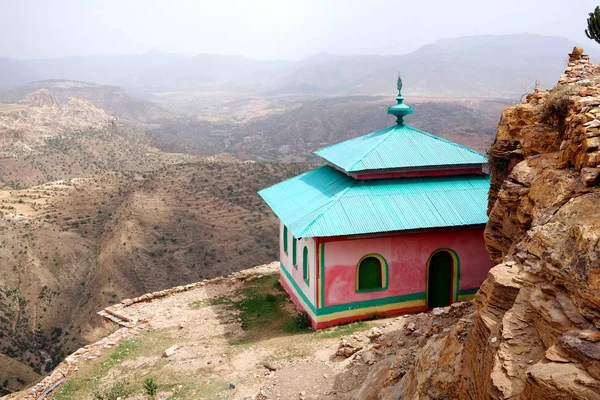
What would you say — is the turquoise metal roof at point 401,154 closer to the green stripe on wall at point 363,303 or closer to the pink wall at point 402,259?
the pink wall at point 402,259

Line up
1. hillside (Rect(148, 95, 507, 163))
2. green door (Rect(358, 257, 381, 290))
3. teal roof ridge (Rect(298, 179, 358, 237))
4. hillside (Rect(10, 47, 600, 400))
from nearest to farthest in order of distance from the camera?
hillside (Rect(10, 47, 600, 400))
teal roof ridge (Rect(298, 179, 358, 237))
green door (Rect(358, 257, 381, 290))
hillside (Rect(148, 95, 507, 163))

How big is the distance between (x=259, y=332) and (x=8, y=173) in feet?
152

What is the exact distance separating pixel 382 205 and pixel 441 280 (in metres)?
2.90

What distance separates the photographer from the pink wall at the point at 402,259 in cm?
1284

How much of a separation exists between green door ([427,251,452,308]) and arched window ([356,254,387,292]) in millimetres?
1470

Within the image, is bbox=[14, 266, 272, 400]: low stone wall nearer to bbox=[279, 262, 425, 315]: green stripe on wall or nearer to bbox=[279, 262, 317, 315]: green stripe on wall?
bbox=[279, 262, 317, 315]: green stripe on wall

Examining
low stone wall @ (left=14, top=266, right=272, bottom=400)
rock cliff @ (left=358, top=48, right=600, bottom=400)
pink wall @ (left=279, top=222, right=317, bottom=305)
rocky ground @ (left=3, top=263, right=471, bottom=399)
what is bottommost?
low stone wall @ (left=14, top=266, right=272, bottom=400)

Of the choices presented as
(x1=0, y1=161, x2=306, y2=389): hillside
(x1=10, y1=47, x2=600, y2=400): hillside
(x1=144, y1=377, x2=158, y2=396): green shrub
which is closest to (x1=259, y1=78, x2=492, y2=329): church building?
(x1=10, y1=47, x2=600, y2=400): hillside

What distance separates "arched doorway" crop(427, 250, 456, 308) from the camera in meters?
13.8

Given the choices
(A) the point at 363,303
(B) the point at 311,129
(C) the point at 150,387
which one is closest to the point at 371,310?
(A) the point at 363,303

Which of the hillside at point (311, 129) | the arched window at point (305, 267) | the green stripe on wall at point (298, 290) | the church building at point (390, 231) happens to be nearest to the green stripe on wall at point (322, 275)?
the church building at point (390, 231)

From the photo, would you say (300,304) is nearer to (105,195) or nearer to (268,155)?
(105,195)

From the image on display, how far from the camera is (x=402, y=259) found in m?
13.3

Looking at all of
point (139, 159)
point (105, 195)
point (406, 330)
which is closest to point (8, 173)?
point (139, 159)
